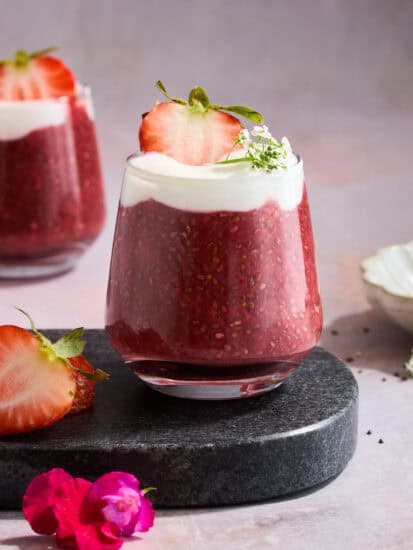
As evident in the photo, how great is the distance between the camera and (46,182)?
2.73 metres

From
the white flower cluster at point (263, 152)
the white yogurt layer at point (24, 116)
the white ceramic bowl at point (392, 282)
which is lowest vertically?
the white ceramic bowl at point (392, 282)

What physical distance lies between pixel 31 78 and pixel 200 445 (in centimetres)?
129

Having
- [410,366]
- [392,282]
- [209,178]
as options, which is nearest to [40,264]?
[392,282]

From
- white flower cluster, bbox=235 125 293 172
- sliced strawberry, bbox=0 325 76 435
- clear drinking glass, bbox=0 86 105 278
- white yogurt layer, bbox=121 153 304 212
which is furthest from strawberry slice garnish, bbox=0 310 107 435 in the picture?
clear drinking glass, bbox=0 86 105 278

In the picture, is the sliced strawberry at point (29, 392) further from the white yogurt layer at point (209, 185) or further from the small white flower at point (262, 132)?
the small white flower at point (262, 132)

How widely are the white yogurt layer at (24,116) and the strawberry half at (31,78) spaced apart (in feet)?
0.09

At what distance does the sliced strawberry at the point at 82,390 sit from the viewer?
5.78ft

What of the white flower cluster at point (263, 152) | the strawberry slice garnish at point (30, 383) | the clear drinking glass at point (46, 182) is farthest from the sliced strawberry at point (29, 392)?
the clear drinking glass at point (46, 182)

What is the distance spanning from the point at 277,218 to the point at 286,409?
287 mm

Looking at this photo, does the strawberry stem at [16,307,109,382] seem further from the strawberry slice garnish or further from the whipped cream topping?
the whipped cream topping

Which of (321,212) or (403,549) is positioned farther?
(321,212)

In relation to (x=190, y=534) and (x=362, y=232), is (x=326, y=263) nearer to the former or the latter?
(x=362, y=232)

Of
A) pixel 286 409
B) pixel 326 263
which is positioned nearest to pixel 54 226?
pixel 326 263

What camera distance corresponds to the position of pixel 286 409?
1.79 metres
